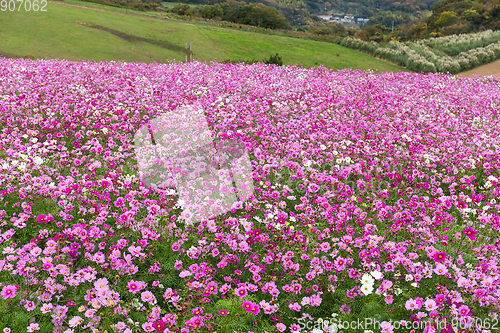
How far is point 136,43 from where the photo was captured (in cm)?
2792

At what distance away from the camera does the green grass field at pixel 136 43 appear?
79.7 feet

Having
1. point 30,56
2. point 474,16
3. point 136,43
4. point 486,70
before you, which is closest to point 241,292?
point 30,56

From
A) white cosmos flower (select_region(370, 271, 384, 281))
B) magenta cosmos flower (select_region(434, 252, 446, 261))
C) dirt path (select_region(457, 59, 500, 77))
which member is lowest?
white cosmos flower (select_region(370, 271, 384, 281))

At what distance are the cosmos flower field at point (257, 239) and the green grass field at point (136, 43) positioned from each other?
18.0m

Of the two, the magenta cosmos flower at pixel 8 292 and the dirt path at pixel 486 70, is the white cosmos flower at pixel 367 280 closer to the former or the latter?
the magenta cosmos flower at pixel 8 292

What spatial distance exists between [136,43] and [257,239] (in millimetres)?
28177

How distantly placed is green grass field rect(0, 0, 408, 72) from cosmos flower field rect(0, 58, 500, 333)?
18017 mm

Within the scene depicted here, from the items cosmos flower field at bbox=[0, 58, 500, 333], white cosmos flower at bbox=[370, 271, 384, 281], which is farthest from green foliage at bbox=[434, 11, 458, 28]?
white cosmos flower at bbox=[370, 271, 384, 281]

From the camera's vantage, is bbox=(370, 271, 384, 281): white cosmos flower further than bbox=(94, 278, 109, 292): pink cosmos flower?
Yes

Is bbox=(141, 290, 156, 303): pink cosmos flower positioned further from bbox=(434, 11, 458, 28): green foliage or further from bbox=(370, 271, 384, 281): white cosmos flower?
bbox=(434, 11, 458, 28): green foliage

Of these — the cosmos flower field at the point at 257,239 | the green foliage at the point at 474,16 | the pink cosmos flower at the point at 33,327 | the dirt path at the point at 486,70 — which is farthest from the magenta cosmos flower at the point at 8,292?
the green foliage at the point at 474,16

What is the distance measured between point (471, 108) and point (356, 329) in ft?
41.2

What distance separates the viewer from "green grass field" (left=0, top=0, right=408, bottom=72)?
24297mm

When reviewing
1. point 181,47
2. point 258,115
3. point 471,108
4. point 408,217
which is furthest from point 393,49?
point 408,217
